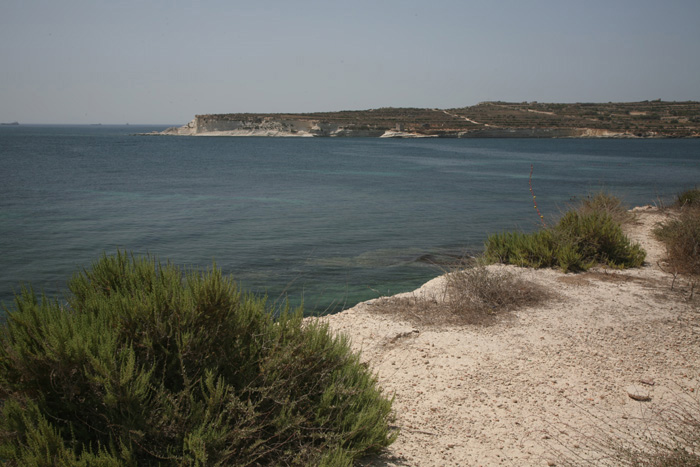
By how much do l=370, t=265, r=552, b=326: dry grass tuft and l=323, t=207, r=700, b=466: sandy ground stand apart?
0.71 ft

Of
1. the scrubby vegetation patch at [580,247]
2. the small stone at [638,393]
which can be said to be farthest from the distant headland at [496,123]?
the small stone at [638,393]

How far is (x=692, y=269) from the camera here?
9.26 m

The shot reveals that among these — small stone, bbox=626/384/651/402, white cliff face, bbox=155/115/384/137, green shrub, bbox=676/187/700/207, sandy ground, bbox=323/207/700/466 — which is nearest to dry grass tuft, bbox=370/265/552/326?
sandy ground, bbox=323/207/700/466

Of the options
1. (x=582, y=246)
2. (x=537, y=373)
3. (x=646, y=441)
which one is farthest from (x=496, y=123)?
(x=646, y=441)

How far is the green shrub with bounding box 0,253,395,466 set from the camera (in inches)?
110

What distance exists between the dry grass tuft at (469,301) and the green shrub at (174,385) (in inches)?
→ 134

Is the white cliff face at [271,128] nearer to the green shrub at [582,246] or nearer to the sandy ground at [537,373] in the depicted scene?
the green shrub at [582,246]

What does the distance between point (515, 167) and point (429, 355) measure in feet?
132

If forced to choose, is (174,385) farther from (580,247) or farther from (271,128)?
(271,128)

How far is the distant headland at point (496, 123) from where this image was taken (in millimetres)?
91250

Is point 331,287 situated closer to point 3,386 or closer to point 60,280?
point 60,280

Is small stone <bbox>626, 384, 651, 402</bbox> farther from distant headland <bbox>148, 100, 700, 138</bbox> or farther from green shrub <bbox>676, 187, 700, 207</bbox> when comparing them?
distant headland <bbox>148, 100, 700, 138</bbox>

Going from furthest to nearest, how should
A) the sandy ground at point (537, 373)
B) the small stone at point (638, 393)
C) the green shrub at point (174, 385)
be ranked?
the small stone at point (638, 393) < the sandy ground at point (537, 373) < the green shrub at point (174, 385)

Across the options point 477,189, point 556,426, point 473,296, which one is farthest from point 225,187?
point 556,426
